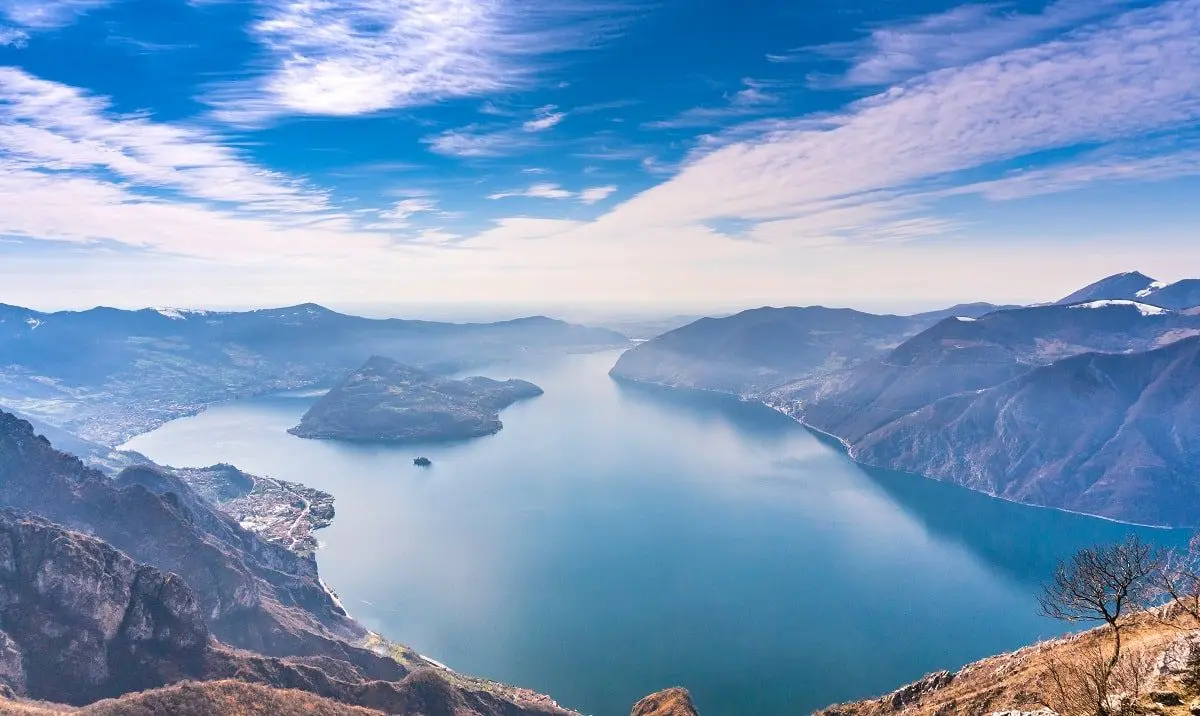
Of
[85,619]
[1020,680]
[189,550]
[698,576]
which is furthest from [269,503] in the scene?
[1020,680]

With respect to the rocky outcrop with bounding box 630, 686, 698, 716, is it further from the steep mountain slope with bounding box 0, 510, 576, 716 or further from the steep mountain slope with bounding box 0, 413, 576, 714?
the steep mountain slope with bounding box 0, 510, 576, 716

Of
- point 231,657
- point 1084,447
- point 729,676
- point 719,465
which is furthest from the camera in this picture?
point 719,465

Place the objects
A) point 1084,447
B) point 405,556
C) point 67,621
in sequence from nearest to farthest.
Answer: point 67,621
point 405,556
point 1084,447

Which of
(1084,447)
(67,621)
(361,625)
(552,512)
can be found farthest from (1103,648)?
(1084,447)

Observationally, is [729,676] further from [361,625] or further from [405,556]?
[405,556]

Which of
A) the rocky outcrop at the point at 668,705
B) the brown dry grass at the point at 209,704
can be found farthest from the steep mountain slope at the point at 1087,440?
the brown dry grass at the point at 209,704

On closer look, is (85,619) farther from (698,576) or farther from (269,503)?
(269,503)
